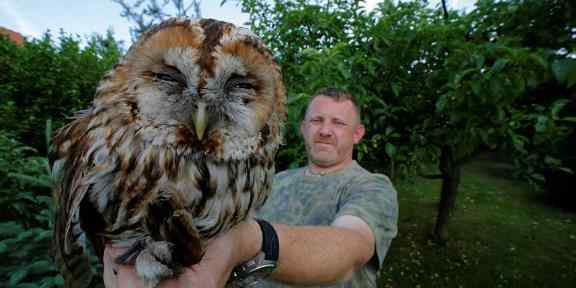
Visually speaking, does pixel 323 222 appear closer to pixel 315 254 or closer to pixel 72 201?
pixel 315 254

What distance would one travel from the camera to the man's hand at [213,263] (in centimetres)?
79

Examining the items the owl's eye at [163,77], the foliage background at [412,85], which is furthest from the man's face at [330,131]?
the owl's eye at [163,77]

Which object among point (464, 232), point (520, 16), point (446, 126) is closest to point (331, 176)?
point (446, 126)

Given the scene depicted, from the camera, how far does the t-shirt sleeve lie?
1270 millimetres

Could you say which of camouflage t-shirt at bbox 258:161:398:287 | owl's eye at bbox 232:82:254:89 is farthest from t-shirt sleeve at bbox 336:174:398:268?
owl's eye at bbox 232:82:254:89

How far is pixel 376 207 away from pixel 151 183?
0.86 metres

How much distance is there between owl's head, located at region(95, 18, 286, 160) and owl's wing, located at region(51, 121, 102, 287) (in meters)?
0.16

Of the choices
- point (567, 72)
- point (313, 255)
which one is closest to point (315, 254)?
point (313, 255)

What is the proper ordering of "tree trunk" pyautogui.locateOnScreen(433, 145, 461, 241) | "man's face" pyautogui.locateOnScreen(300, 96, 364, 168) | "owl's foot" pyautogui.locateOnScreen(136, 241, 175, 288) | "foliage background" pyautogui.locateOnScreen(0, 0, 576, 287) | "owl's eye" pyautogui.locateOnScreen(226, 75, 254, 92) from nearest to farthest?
"owl's foot" pyautogui.locateOnScreen(136, 241, 175, 288) < "owl's eye" pyautogui.locateOnScreen(226, 75, 254, 92) < "foliage background" pyautogui.locateOnScreen(0, 0, 576, 287) < "man's face" pyautogui.locateOnScreen(300, 96, 364, 168) < "tree trunk" pyautogui.locateOnScreen(433, 145, 461, 241)

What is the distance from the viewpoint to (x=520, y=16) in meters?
1.64

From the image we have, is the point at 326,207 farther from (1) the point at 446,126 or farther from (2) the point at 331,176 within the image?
(1) the point at 446,126

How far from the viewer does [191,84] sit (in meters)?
0.81

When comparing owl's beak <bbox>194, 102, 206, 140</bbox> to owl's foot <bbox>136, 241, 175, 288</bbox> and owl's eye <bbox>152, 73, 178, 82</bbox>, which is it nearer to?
owl's eye <bbox>152, 73, 178, 82</bbox>

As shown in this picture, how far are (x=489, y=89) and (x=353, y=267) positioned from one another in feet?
3.00
